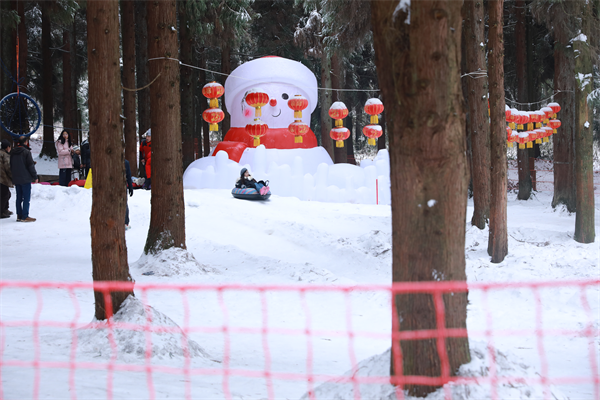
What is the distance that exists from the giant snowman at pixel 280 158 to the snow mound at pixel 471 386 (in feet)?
43.9

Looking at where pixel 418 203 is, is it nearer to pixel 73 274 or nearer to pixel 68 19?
pixel 73 274

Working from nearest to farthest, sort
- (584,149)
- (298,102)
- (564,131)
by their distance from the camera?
1. (584,149)
2. (298,102)
3. (564,131)

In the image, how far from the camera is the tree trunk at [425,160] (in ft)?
8.96

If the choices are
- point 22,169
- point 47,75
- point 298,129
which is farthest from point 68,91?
point 22,169

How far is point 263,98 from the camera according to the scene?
50.0ft

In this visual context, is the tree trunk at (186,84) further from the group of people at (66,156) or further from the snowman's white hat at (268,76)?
the group of people at (66,156)

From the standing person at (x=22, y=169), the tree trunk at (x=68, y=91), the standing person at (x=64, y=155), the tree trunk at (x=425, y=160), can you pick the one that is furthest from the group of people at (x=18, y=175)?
the tree trunk at (x=68, y=91)

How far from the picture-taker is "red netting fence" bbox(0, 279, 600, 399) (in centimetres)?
301

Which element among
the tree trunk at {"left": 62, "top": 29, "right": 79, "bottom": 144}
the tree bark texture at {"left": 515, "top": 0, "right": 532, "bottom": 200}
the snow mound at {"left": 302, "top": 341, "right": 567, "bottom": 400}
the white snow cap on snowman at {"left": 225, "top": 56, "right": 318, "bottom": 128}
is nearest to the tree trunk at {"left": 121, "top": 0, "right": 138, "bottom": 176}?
the white snow cap on snowman at {"left": 225, "top": 56, "right": 318, "bottom": 128}

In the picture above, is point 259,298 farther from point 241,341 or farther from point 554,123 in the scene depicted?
point 554,123

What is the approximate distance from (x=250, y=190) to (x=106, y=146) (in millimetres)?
8972

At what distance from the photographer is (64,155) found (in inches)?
522

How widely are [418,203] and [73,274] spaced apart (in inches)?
221

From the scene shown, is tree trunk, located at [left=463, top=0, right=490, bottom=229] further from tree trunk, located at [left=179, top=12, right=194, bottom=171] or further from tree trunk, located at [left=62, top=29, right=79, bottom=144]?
tree trunk, located at [left=62, top=29, right=79, bottom=144]
